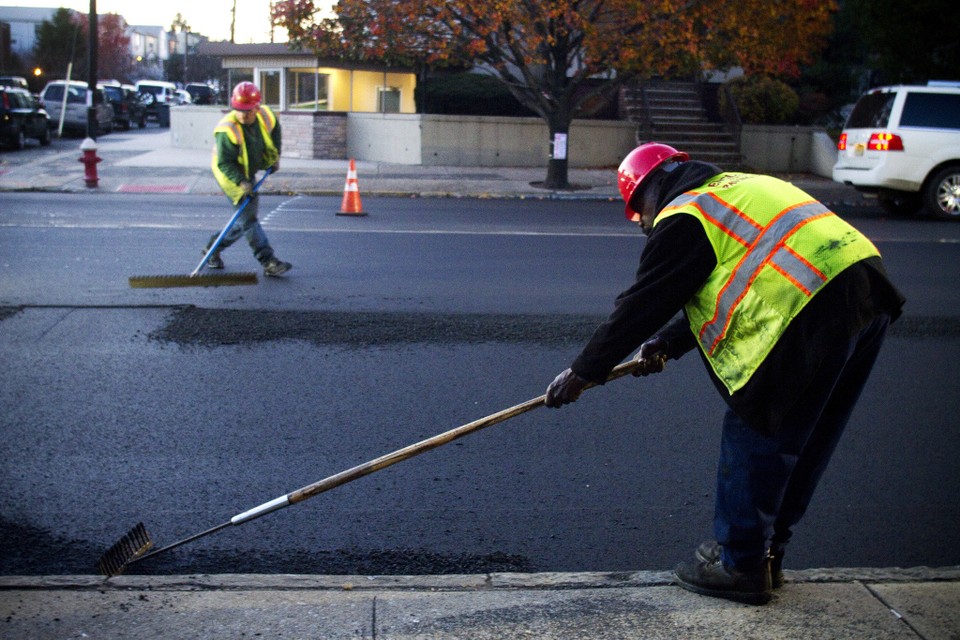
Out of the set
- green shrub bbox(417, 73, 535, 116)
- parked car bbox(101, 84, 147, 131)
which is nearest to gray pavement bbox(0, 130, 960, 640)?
green shrub bbox(417, 73, 535, 116)

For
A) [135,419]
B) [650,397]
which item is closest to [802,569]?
[650,397]

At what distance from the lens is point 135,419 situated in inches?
229

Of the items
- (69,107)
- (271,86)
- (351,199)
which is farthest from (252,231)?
(69,107)

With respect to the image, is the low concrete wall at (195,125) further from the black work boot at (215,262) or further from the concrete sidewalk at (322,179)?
the black work boot at (215,262)

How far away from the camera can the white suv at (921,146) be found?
15477 mm

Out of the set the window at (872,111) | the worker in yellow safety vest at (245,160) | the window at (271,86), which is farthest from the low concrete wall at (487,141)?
the worker in yellow safety vest at (245,160)

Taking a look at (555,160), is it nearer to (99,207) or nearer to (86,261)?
(99,207)

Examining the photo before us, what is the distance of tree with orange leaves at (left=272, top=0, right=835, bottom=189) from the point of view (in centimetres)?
1758

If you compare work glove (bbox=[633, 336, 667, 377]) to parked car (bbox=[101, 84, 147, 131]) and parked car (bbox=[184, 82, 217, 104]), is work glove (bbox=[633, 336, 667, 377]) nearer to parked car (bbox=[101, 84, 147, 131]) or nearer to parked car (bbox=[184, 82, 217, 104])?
parked car (bbox=[101, 84, 147, 131])

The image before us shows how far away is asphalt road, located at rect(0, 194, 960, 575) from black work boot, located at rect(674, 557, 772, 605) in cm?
54

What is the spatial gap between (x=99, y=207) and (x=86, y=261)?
202 inches

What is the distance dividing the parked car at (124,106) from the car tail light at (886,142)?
29.6 metres

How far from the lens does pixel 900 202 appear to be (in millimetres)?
16562

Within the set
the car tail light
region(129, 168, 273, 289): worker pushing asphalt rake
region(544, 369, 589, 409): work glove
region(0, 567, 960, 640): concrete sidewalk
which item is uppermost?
the car tail light
